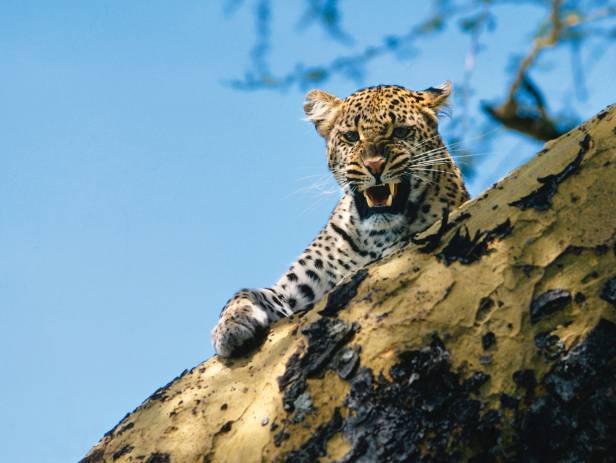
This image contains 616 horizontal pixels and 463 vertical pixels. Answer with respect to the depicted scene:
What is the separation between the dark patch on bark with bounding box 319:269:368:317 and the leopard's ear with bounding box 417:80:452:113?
436 centimetres

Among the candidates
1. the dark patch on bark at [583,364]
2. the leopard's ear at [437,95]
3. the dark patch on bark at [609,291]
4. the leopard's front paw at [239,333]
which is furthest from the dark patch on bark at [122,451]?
the leopard's ear at [437,95]

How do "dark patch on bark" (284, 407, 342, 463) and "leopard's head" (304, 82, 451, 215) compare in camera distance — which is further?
"leopard's head" (304, 82, 451, 215)

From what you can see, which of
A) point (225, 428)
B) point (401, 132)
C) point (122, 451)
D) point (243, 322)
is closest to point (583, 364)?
point (225, 428)

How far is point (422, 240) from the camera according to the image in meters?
3.58

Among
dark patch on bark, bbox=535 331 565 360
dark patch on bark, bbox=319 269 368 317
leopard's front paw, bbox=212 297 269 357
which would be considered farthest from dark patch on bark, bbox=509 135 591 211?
leopard's front paw, bbox=212 297 269 357

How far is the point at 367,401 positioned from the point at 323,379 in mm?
226

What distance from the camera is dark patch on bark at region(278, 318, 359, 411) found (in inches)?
128

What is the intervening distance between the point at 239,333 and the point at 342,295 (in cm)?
79

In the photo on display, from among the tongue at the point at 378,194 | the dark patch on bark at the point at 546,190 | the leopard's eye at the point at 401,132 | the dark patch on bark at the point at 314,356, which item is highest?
the leopard's eye at the point at 401,132

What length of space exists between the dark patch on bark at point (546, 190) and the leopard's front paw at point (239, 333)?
4.59ft

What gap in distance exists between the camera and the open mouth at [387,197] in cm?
681

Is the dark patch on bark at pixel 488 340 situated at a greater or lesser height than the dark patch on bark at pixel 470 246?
lesser

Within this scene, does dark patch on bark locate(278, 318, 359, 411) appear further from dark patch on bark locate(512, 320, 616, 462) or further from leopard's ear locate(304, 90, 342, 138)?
leopard's ear locate(304, 90, 342, 138)

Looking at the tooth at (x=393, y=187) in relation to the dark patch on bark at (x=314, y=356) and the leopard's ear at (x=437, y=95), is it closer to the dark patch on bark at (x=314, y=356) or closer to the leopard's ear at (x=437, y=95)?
the leopard's ear at (x=437, y=95)
